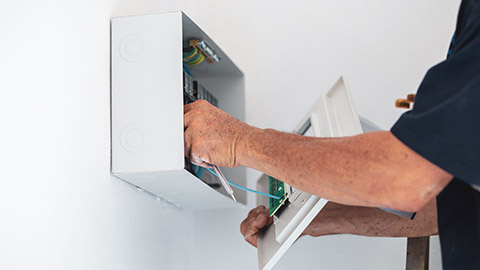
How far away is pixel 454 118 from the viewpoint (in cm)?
92

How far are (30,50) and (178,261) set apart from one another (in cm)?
117

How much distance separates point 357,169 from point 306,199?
308mm

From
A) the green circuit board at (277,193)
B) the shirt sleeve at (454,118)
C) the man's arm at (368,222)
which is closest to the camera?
the shirt sleeve at (454,118)

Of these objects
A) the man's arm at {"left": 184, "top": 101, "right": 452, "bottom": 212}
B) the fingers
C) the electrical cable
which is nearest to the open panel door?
the man's arm at {"left": 184, "top": 101, "right": 452, "bottom": 212}

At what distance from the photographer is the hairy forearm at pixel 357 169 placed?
981 mm

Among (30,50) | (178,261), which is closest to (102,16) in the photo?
(30,50)

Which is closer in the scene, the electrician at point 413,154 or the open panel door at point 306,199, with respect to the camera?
the electrician at point 413,154

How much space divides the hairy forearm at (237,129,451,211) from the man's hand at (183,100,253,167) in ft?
0.33

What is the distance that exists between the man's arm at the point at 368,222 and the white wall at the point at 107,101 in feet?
1.33

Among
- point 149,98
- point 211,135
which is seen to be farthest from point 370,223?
point 149,98

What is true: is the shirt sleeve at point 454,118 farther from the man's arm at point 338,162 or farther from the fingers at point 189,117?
Answer: the fingers at point 189,117

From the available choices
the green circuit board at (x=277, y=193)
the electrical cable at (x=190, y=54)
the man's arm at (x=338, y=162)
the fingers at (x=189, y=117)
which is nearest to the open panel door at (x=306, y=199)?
the green circuit board at (x=277, y=193)

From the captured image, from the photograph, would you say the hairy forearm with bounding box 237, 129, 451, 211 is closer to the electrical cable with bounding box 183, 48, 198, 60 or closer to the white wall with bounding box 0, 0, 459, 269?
the white wall with bounding box 0, 0, 459, 269

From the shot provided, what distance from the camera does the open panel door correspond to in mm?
1312
